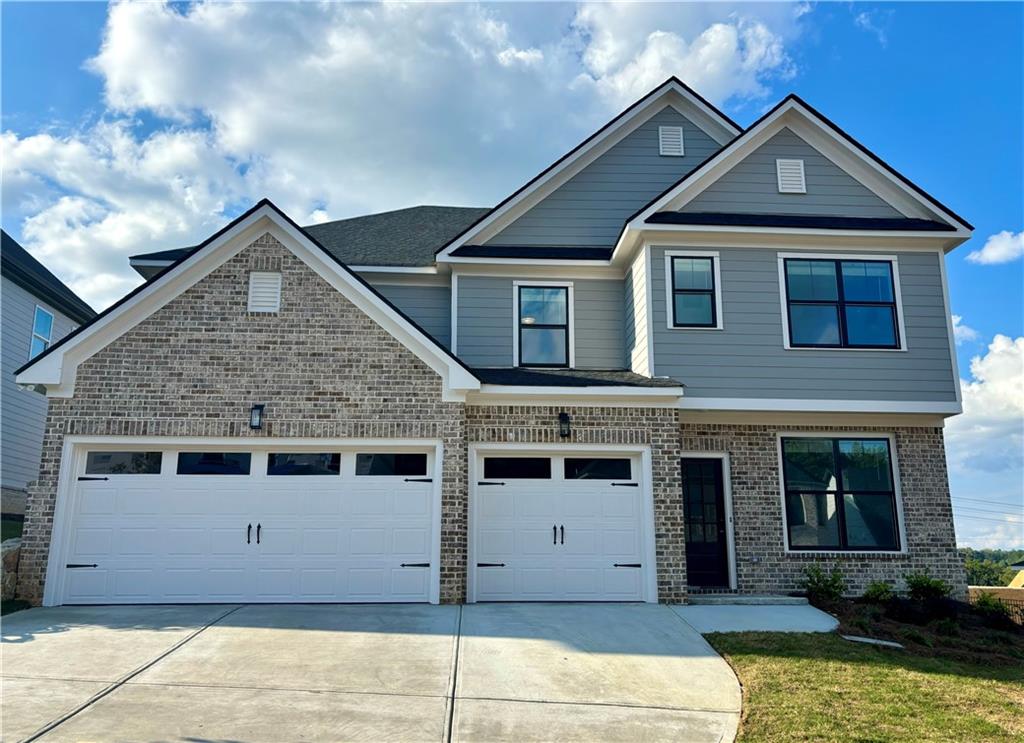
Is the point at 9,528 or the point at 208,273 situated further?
the point at 9,528

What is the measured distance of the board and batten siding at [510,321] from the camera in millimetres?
13789

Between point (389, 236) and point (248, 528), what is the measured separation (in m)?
7.88

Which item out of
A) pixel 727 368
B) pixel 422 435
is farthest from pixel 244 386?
pixel 727 368

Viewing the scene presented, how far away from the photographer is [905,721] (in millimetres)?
6156

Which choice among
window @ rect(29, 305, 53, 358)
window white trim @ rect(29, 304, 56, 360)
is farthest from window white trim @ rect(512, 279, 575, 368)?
window @ rect(29, 305, 53, 358)

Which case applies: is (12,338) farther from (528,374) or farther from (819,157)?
(819,157)

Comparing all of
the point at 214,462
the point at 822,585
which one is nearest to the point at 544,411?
the point at 214,462

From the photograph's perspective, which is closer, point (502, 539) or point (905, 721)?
point (905, 721)

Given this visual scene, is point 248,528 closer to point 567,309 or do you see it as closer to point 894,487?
point 567,309

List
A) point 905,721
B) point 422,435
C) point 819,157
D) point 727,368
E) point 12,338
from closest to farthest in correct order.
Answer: point 905,721, point 422,435, point 727,368, point 819,157, point 12,338

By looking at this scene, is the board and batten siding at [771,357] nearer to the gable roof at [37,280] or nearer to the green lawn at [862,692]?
the green lawn at [862,692]

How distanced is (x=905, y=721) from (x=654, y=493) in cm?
528

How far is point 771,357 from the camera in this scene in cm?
1239

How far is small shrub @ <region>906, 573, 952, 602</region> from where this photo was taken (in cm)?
1181
